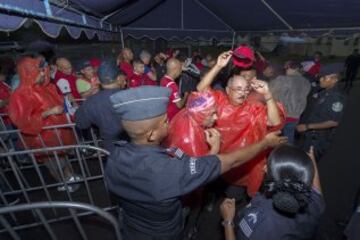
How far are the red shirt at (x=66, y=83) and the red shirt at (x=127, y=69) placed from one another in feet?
3.60

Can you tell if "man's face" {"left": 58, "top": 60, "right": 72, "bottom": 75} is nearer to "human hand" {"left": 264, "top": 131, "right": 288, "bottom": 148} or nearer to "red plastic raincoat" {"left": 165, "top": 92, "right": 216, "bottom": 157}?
"red plastic raincoat" {"left": 165, "top": 92, "right": 216, "bottom": 157}

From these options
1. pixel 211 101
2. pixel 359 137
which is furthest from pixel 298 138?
pixel 211 101

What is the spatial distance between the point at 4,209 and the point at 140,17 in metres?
7.15

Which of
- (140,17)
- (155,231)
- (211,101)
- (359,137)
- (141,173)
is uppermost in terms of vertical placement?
(140,17)

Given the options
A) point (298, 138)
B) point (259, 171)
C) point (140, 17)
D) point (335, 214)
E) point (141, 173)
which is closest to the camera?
point (141, 173)

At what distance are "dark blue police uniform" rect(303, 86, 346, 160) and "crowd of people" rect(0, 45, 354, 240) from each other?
1cm

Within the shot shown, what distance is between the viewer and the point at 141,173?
1.48 meters

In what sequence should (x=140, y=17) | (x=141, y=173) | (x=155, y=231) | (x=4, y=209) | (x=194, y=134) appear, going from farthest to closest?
(x=140, y=17)
(x=194, y=134)
(x=155, y=231)
(x=141, y=173)
(x=4, y=209)

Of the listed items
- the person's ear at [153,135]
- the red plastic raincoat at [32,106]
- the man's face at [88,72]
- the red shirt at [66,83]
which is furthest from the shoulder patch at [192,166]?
the red shirt at [66,83]

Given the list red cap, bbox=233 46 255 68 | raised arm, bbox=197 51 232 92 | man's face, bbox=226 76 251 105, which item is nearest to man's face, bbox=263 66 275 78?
red cap, bbox=233 46 255 68

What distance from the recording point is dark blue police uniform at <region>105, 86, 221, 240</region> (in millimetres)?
1470

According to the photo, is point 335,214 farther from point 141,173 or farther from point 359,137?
point 359,137

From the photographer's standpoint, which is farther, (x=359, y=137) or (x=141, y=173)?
(x=359, y=137)

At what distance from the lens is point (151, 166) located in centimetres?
147
